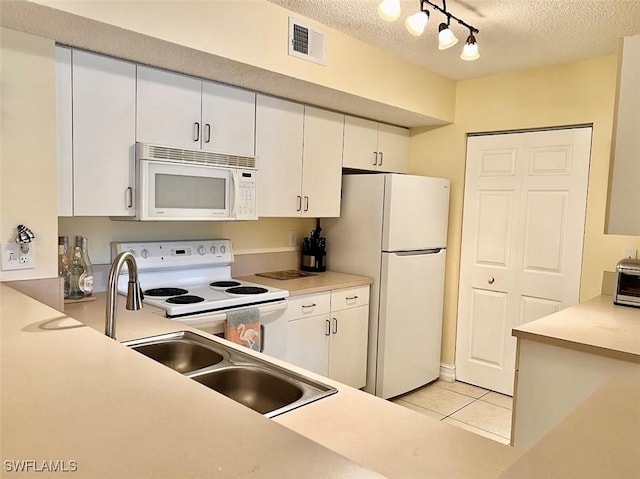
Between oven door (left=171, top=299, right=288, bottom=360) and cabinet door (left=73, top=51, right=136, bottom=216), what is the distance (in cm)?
68

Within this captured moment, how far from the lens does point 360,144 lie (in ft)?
11.4

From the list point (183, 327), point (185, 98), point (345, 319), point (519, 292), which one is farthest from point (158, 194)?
point (519, 292)

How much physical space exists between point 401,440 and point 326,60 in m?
2.17

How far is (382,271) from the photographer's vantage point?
3299 millimetres

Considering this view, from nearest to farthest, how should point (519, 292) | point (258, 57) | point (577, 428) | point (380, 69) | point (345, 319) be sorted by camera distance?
1. point (577, 428)
2. point (258, 57)
3. point (380, 69)
4. point (345, 319)
5. point (519, 292)

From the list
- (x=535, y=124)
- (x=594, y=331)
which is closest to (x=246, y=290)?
(x=594, y=331)

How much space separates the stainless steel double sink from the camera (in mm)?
1333

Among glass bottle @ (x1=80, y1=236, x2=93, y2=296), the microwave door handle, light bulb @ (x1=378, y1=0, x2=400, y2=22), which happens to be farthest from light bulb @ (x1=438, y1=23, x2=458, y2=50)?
glass bottle @ (x1=80, y1=236, x2=93, y2=296)

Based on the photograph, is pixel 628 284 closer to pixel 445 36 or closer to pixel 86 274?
pixel 445 36

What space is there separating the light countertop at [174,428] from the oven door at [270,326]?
3.52ft

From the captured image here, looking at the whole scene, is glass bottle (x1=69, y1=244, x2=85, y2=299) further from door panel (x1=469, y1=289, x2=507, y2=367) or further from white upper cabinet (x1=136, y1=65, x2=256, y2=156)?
door panel (x1=469, y1=289, x2=507, y2=367)

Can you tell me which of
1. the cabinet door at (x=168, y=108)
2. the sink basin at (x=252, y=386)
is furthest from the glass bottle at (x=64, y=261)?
the sink basin at (x=252, y=386)

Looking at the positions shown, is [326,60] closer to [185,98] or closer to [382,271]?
[185,98]

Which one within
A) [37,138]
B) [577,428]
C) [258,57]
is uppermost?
[258,57]
